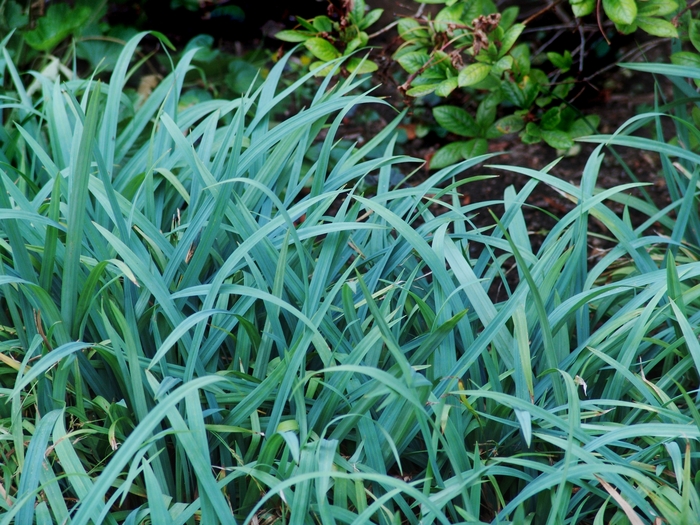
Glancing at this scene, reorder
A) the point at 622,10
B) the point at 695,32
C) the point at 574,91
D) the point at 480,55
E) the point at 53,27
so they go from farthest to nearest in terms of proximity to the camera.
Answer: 1. the point at 574,91
2. the point at 53,27
3. the point at 480,55
4. the point at 695,32
5. the point at 622,10

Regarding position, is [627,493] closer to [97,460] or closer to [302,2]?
[97,460]

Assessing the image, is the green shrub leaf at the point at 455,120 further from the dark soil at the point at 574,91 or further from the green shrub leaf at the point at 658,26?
the green shrub leaf at the point at 658,26

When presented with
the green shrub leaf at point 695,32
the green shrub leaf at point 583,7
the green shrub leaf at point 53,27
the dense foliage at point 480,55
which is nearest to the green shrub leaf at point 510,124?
the dense foliage at point 480,55

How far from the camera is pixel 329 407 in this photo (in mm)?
1146

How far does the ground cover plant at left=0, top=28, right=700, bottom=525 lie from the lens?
3.37 ft

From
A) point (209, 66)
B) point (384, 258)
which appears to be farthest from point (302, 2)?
point (384, 258)

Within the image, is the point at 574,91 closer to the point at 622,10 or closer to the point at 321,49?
the point at 622,10

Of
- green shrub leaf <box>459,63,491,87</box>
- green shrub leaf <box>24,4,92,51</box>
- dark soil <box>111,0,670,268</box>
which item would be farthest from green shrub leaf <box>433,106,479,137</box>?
green shrub leaf <box>24,4,92,51</box>

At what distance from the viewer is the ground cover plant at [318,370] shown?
103cm

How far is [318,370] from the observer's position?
1.17 metres

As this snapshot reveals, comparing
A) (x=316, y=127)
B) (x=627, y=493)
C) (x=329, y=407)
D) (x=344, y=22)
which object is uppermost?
(x=344, y=22)

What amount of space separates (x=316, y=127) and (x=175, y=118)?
37 cm

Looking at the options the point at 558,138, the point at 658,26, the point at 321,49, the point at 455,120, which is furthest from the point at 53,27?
the point at 658,26

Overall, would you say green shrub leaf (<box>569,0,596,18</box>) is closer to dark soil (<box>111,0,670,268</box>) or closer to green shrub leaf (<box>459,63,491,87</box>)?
green shrub leaf (<box>459,63,491,87</box>)
